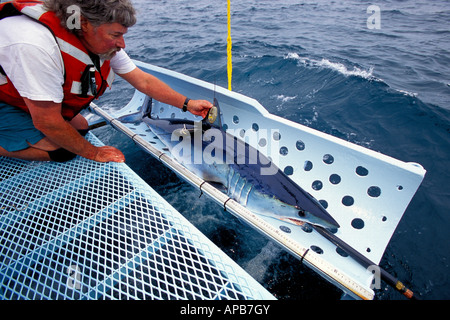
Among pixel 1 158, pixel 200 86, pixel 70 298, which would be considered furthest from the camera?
pixel 200 86

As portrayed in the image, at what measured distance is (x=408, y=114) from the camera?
4.25 m

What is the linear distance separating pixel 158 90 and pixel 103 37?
1.05m

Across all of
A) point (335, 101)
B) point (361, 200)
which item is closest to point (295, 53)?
point (335, 101)

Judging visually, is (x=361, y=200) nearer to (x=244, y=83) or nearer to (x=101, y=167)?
(x=101, y=167)

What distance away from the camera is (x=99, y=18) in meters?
1.66

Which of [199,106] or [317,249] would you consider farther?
[199,106]

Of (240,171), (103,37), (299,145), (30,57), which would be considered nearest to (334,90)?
(299,145)

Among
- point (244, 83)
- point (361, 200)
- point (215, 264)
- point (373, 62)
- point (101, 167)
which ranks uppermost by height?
point (373, 62)

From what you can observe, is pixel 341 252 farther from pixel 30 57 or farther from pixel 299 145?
pixel 30 57

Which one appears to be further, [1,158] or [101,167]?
[1,158]

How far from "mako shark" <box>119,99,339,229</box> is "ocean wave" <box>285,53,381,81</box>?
4.58 metres

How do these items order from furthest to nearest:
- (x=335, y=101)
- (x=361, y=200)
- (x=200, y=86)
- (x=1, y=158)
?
(x=335, y=101)
(x=200, y=86)
(x=1, y=158)
(x=361, y=200)

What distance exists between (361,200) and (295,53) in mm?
5988

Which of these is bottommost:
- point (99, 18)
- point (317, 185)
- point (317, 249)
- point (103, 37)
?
point (317, 249)
